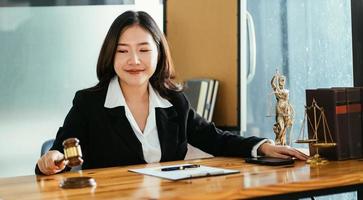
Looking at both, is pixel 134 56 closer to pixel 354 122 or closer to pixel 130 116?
pixel 130 116

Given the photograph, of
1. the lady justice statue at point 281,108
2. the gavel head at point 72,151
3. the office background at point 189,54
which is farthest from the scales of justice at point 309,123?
the gavel head at point 72,151

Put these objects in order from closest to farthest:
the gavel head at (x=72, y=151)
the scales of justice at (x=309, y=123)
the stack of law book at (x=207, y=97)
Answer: the gavel head at (x=72, y=151), the scales of justice at (x=309, y=123), the stack of law book at (x=207, y=97)

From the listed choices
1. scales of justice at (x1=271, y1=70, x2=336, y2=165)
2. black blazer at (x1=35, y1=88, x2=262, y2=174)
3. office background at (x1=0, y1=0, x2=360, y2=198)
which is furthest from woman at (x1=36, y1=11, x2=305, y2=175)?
office background at (x1=0, y1=0, x2=360, y2=198)

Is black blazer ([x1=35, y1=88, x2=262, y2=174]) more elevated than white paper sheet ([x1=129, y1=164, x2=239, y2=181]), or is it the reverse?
black blazer ([x1=35, y1=88, x2=262, y2=174])

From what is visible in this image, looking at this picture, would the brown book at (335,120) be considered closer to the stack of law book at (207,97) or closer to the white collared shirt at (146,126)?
the white collared shirt at (146,126)

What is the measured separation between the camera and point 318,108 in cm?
212

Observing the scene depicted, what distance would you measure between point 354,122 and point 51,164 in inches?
41.2

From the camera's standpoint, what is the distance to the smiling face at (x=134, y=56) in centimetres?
222

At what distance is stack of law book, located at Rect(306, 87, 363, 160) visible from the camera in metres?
2.10

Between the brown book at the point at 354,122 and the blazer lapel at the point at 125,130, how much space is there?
0.75m

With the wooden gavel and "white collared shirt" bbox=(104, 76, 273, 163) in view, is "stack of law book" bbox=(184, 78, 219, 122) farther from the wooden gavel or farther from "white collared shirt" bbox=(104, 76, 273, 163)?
the wooden gavel

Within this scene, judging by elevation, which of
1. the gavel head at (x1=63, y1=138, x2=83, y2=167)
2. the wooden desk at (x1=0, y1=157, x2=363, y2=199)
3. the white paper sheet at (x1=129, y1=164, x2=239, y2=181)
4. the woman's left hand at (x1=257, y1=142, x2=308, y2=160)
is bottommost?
the wooden desk at (x1=0, y1=157, x2=363, y2=199)

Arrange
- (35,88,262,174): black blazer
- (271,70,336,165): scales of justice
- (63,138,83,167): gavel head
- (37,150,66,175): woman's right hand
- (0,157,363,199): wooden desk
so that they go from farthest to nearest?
(35,88,262,174): black blazer → (271,70,336,165): scales of justice → (37,150,66,175): woman's right hand → (63,138,83,167): gavel head → (0,157,363,199): wooden desk

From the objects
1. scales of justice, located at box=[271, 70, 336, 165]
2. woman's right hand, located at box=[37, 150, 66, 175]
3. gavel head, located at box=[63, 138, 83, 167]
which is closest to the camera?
gavel head, located at box=[63, 138, 83, 167]
